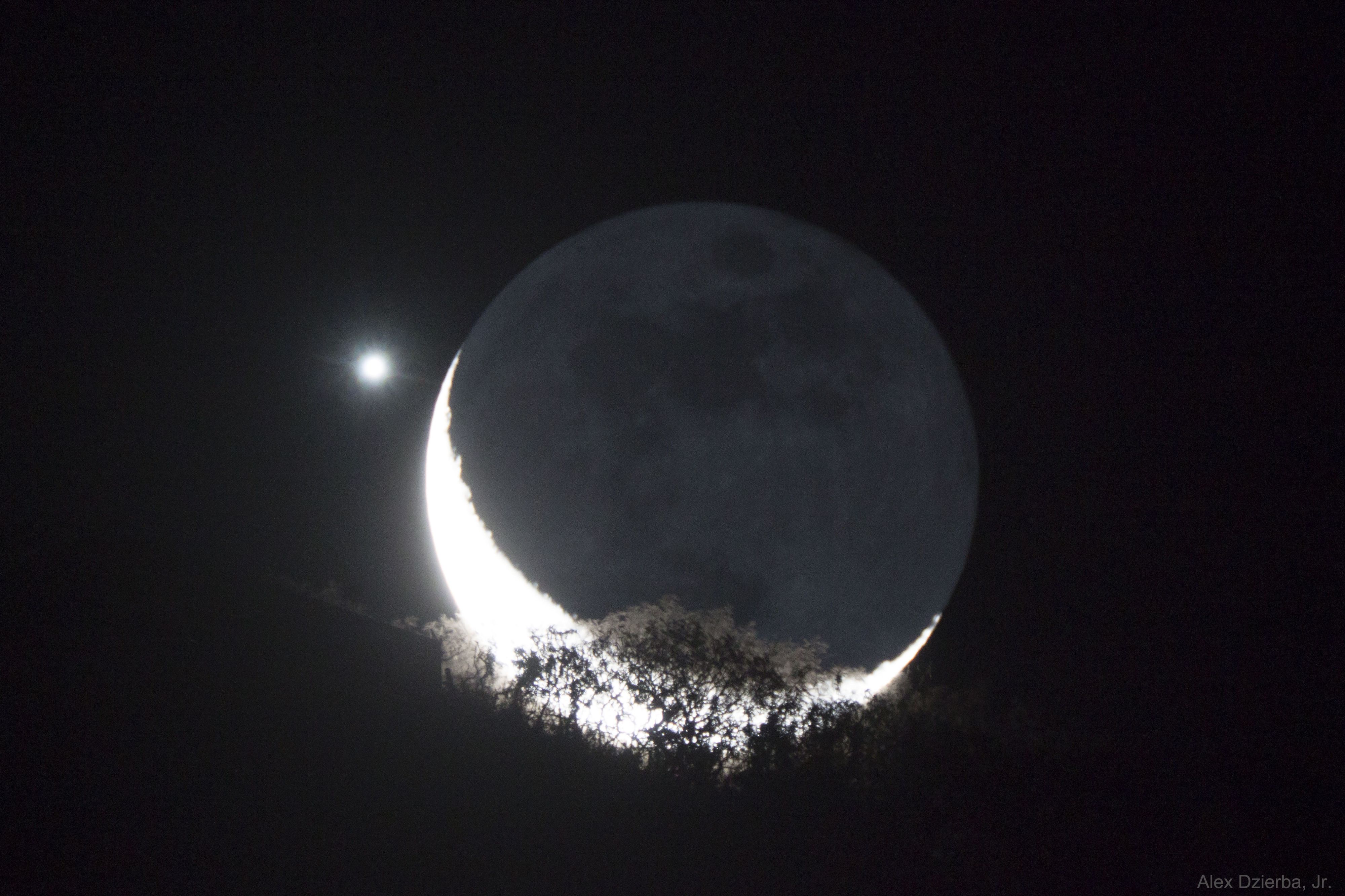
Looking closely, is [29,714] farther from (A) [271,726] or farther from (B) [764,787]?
(B) [764,787]

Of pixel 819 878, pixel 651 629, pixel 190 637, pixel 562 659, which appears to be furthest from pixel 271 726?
pixel 819 878

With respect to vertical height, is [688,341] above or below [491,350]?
below

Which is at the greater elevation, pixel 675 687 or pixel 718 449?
pixel 718 449

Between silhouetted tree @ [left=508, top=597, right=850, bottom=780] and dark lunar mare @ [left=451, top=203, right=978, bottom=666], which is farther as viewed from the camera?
dark lunar mare @ [left=451, top=203, right=978, bottom=666]

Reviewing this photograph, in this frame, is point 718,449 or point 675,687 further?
point 718,449

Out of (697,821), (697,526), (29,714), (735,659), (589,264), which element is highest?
(589,264)

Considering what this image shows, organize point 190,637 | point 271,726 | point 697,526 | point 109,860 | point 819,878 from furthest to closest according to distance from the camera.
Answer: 1. point 697,526
2. point 190,637
3. point 271,726
4. point 819,878
5. point 109,860

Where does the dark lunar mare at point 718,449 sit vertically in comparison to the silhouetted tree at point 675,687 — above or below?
above

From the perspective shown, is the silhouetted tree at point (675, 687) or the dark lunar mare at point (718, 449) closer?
the silhouetted tree at point (675, 687)
